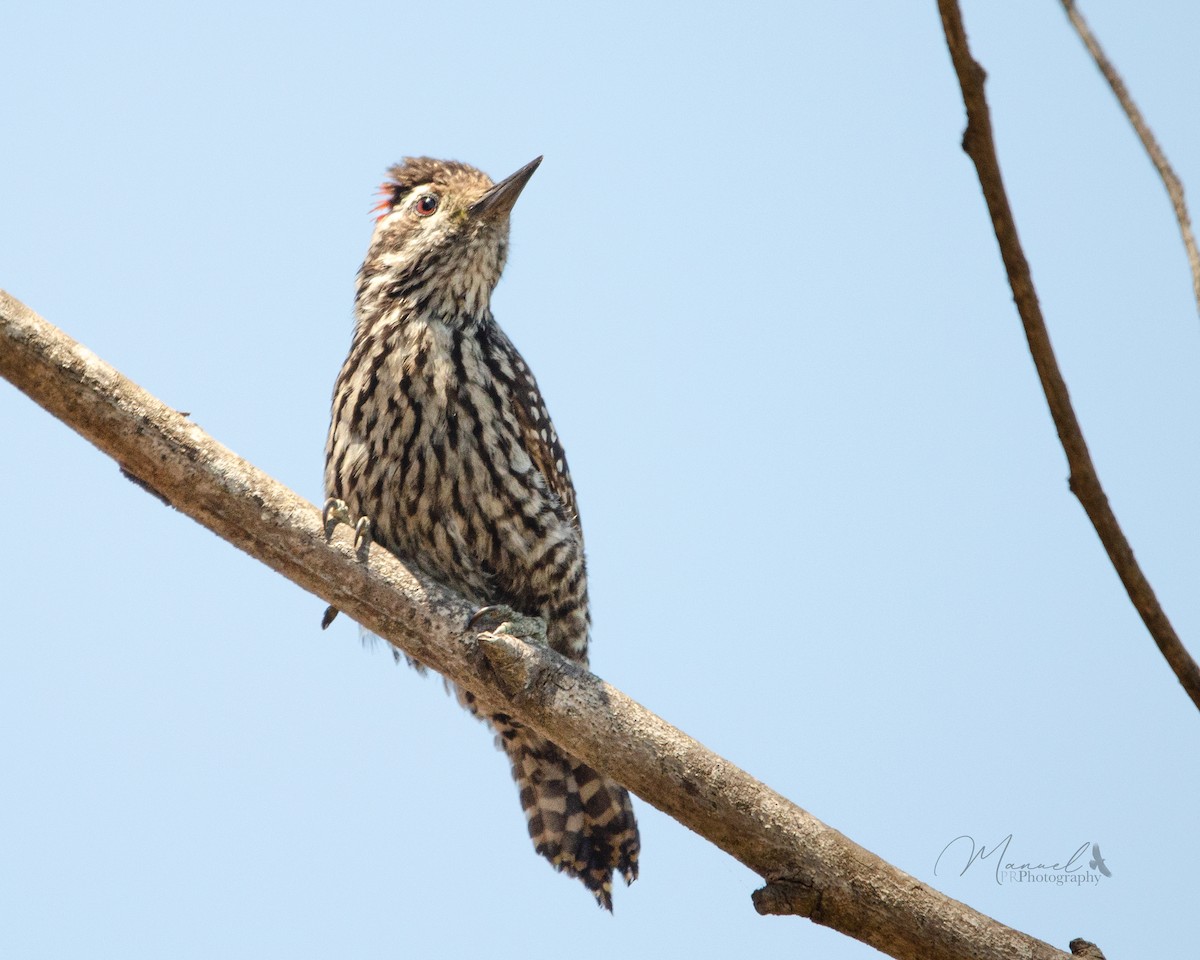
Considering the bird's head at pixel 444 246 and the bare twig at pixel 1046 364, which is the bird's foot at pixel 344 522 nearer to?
the bird's head at pixel 444 246

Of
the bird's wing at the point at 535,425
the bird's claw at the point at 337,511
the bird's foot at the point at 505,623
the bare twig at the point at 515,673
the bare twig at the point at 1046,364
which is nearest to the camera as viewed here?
the bare twig at the point at 1046,364

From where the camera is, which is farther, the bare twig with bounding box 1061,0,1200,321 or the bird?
the bird

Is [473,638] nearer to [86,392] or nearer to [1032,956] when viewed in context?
[86,392]

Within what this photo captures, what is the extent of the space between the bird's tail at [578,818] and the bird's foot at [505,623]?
0.91 m

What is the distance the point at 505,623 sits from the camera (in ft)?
14.0

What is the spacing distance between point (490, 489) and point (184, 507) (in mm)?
1232

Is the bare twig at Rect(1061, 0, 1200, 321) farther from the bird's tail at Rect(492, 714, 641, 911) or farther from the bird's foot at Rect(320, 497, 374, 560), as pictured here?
the bird's tail at Rect(492, 714, 641, 911)

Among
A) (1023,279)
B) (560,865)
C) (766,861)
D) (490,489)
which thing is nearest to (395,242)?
(490,489)

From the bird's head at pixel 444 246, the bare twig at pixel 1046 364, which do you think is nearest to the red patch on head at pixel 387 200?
the bird's head at pixel 444 246

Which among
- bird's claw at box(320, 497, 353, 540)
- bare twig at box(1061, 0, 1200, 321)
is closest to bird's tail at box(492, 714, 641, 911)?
bird's claw at box(320, 497, 353, 540)

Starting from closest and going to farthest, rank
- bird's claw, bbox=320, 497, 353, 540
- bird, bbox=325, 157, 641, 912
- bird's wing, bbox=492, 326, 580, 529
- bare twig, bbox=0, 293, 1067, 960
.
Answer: bare twig, bbox=0, 293, 1067, 960, bird's claw, bbox=320, 497, 353, 540, bird, bbox=325, 157, 641, 912, bird's wing, bbox=492, 326, 580, 529

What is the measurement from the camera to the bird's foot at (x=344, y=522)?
4.05 meters

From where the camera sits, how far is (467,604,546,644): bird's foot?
402 centimetres

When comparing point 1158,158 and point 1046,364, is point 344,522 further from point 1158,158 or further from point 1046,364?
point 1158,158
